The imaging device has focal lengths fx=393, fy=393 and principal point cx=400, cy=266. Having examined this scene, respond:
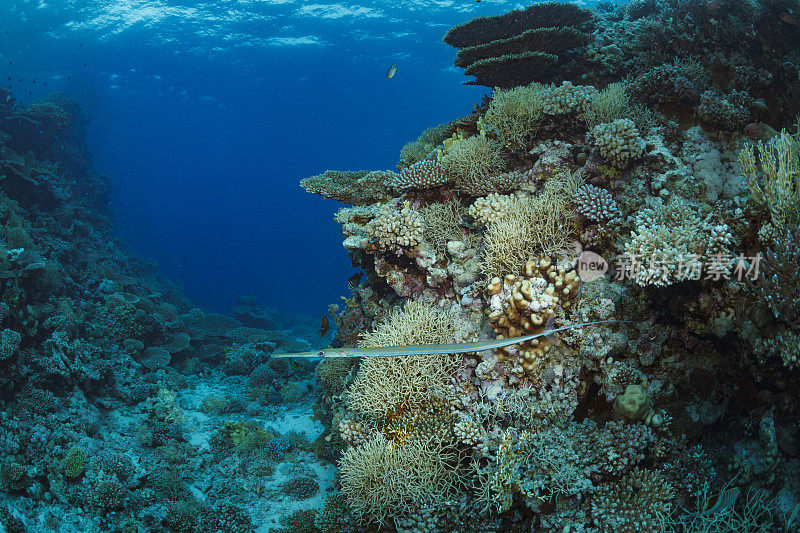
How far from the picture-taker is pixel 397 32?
37375 millimetres

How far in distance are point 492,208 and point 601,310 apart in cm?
194

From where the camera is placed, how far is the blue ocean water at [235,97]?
33281 mm

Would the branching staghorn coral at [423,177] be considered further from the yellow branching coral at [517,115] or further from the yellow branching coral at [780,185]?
the yellow branching coral at [780,185]

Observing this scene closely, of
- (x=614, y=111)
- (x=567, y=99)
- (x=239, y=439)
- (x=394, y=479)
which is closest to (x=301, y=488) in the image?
(x=239, y=439)

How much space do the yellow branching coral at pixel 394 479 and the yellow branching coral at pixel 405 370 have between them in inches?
20.2

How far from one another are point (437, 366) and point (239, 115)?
271ft

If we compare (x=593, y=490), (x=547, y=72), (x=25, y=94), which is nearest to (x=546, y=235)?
(x=593, y=490)

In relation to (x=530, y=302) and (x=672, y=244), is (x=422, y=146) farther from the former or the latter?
(x=672, y=244)

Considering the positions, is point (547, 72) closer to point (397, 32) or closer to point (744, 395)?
point (744, 395)

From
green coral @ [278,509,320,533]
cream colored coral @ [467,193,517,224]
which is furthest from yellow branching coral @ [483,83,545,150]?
green coral @ [278,509,320,533]

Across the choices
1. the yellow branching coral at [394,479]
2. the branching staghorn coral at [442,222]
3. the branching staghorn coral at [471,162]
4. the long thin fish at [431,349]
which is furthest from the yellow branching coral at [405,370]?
the branching staghorn coral at [471,162]

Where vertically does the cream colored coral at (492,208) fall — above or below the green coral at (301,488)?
above

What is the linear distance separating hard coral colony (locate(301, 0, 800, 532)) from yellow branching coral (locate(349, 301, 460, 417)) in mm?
29

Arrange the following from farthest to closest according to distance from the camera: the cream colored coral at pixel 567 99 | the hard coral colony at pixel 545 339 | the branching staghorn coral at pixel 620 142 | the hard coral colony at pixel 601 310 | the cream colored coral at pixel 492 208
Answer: the cream colored coral at pixel 567 99
the cream colored coral at pixel 492 208
the branching staghorn coral at pixel 620 142
the hard coral colony at pixel 545 339
the hard coral colony at pixel 601 310
